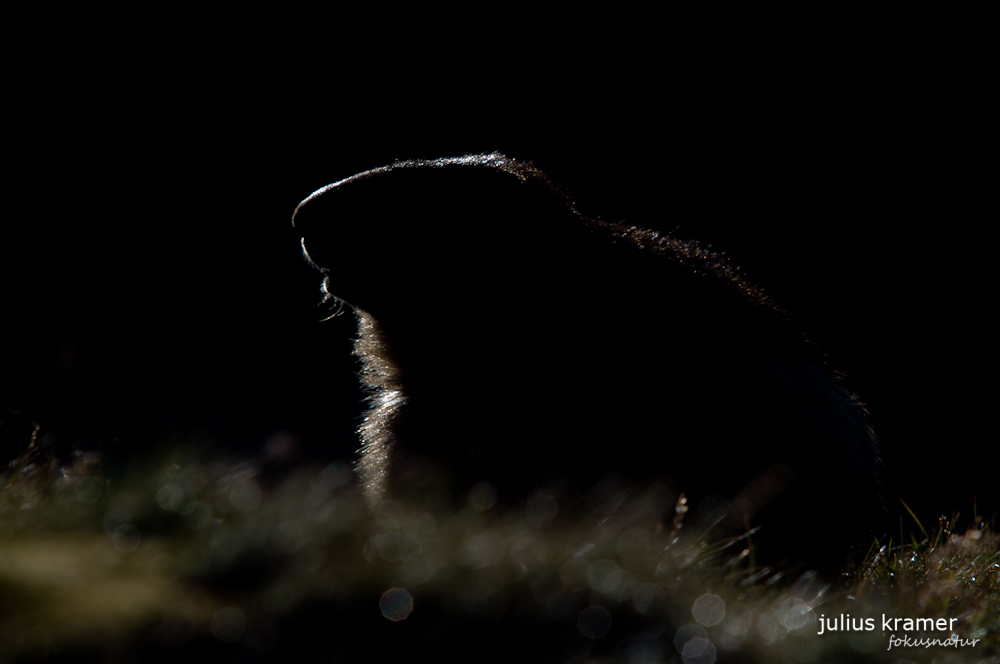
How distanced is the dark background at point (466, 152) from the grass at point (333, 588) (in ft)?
14.4

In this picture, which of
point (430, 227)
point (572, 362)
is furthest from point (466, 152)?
point (572, 362)

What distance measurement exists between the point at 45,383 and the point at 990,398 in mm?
7955

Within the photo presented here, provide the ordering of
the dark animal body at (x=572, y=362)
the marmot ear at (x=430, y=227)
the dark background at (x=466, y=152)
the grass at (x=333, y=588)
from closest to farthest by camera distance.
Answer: the grass at (x=333, y=588), the dark animal body at (x=572, y=362), the marmot ear at (x=430, y=227), the dark background at (x=466, y=152)

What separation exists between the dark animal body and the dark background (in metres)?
3.11

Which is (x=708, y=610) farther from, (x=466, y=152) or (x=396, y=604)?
(x=466, y=152)

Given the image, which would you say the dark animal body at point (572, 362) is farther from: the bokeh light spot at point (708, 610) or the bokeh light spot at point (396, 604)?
the bokeh light spot at point (396, 604)

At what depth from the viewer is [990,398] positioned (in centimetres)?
643

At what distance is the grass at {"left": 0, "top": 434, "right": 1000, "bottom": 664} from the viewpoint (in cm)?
96

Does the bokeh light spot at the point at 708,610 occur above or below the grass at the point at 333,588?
below

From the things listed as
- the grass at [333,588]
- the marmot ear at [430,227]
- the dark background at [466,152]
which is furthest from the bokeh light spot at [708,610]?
the dark background at [466,152]

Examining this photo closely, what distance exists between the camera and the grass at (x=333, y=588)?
3.17ft

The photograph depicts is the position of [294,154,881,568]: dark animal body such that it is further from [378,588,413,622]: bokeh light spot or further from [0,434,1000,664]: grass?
[378,588,413,622]: bokeh light spot

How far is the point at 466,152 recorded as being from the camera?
6.62 meters

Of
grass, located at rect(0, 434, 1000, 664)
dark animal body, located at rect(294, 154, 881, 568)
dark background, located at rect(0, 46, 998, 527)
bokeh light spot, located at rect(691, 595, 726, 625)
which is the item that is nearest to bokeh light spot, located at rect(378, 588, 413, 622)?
grass, located at rect(0, 434, 1000, 664)
